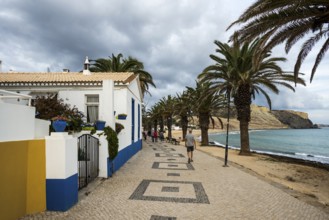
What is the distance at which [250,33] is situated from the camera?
31.3ft

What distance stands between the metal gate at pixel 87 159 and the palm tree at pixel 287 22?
6.65 meters

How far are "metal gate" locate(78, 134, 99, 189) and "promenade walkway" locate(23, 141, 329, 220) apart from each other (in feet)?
1.82

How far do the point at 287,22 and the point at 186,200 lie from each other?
264 inches

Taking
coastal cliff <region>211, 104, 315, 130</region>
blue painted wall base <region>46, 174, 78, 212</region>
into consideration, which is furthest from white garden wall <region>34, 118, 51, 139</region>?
coastal cliff <region>211, 104, 315, 130</region>

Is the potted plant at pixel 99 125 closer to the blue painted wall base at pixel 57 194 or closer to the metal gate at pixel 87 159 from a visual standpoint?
the metal gate at pixel 87 159

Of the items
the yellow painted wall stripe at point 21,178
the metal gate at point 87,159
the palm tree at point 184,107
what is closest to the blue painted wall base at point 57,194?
the yellow painted wall stripe at point 21,178

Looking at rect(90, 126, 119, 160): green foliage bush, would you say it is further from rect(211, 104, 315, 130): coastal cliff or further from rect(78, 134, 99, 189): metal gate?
rect(211, 104, 315, 130): coastal cliff

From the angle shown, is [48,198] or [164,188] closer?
[48,198]

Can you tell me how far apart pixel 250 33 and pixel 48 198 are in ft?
27.3

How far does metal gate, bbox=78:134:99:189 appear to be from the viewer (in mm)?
8633

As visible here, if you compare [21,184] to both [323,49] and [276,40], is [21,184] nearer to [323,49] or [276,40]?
[276,40]

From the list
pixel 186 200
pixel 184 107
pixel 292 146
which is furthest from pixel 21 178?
pixel 292 146

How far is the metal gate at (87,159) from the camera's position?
8.63 m

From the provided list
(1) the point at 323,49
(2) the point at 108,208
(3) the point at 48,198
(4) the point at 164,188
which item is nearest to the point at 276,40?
(1) the point at 323,49
